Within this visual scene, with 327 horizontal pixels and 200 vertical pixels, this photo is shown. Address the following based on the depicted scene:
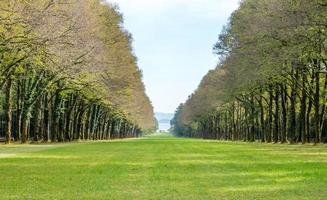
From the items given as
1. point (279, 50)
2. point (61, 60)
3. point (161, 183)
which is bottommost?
point (161, 183)

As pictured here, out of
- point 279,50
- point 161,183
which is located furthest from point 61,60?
point 161,183

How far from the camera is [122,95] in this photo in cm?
8725

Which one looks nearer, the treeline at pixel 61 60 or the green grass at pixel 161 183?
the green grass at pixel 161 183

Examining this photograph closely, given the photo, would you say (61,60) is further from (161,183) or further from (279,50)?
(161,183)

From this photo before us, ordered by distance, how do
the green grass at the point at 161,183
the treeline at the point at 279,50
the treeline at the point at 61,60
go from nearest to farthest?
the green grass at the point at 161,183, the treeline at the point at 61,60, the treeline at the point at 279,50

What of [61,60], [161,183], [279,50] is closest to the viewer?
[161,183]

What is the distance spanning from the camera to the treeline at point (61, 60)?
39.1 meters

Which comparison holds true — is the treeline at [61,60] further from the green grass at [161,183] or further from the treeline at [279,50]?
the green grass at [161,183]

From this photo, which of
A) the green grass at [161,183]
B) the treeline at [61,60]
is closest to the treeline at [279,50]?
the treeline at [61,60]

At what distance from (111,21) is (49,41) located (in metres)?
33.2

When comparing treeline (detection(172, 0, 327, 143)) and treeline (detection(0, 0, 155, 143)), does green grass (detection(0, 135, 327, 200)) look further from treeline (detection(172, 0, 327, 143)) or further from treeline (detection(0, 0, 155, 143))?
treeline (detection(172, 0, 327, 143))

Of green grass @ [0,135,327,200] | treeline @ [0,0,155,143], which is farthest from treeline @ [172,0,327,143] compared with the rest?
green grass @ [0,135,327,200]

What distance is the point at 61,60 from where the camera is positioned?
51.1 m

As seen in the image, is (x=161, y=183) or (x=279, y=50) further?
(x=279, y=50)
